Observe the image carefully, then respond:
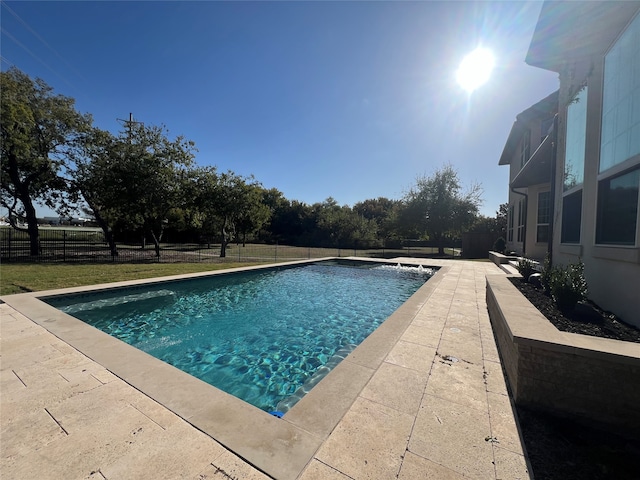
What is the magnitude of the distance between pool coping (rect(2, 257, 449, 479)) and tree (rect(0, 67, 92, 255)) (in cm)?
1518

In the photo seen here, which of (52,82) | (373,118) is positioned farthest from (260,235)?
(373,118)

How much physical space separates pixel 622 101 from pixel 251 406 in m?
6.42

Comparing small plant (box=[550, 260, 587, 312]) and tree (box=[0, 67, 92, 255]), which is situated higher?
tree (box=[0, 67, 92, 255])

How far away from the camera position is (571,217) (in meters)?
5.92

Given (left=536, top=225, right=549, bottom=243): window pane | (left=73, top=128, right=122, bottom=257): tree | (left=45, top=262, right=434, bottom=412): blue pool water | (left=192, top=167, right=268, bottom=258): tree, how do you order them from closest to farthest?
1. (left=45, top=262, right=434, bottom=412): blue pool water
2. (left=536, top=225, right=549, bottom=243): window pane
3. (left=73, top=128, right=122, bottom=257): tree
4. (left=192, top=167, right=268, bottom=258): tree

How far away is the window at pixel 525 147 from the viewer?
1289 centimetres

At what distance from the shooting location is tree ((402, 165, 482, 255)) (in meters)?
22.2

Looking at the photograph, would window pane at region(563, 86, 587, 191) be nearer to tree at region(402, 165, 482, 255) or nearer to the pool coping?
the pool coping

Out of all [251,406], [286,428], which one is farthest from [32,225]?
[286,428]

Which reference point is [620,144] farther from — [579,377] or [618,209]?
[579,377]

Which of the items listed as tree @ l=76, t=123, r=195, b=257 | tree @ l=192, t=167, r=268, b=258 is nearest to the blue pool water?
tree @ l=192, t=167, r=268, b=258

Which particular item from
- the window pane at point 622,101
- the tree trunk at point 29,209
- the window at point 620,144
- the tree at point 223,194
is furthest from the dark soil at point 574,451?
the tree trunk at point 29,209

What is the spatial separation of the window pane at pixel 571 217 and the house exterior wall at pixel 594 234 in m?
0.15

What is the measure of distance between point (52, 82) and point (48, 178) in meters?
5.19
